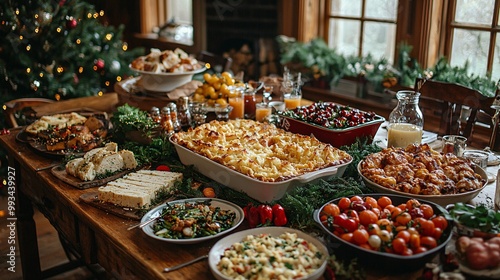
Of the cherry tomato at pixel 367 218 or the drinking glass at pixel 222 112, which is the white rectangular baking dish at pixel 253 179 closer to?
the cherry tomato at pixel 367 218

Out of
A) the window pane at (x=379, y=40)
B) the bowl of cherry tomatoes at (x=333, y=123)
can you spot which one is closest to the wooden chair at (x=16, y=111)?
the bowl of cherry tomatoes at (x=333, y=123)

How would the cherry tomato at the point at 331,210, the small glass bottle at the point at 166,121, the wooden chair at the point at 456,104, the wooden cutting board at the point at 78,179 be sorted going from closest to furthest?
the cherry tomato at the point at 331,210, the wooden cutting board at the point at 78,179, the small glass bottle at the point at 166,121, the wooden chair at the point at 456,104

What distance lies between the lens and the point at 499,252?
1325 mm

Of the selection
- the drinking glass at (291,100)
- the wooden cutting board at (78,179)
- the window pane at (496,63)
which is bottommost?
the wooden cutting board at (78,179)

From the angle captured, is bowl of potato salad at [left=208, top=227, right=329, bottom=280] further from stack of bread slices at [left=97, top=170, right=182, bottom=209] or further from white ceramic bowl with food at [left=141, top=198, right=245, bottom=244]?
stack of bread slices at [left=97, top=170, right=182, bottom=209]

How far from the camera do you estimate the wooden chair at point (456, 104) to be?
2574 mm

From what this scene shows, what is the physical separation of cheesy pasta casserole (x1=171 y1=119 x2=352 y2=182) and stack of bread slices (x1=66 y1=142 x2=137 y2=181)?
207 millimetres

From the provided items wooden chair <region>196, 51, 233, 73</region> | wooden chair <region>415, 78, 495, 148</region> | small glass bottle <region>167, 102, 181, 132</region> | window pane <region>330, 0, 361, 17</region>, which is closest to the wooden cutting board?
small glass bottle <region>167, 102, 181, 132</region>

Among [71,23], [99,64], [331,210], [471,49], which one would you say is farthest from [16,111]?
[471,49]

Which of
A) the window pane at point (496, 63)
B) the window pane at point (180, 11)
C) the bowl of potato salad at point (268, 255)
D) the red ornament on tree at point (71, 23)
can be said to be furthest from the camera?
the window pane at point (180, 11)

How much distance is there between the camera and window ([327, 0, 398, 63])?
4.05 meters

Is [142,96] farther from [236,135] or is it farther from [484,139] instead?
[484,139]

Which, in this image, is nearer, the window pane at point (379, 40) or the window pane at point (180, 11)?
the window pane at point (379, 40)

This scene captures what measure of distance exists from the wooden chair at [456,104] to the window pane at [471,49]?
0.73 m
